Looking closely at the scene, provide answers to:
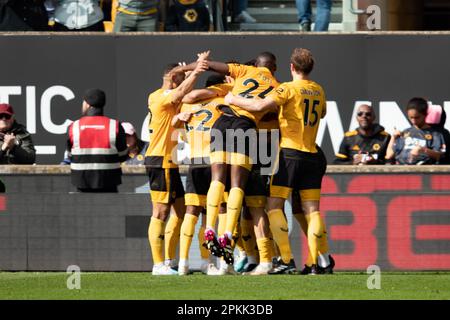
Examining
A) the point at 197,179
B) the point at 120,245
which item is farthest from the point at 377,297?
the point at 120,245

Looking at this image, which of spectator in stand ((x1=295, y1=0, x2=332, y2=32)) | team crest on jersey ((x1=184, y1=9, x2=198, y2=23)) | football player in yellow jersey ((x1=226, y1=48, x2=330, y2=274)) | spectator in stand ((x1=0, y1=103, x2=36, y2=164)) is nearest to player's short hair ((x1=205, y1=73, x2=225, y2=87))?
football player in yellow jersey ((x1=226, y1=48, x2=330, y2=274))

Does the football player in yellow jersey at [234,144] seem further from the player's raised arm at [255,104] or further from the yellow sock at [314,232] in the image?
the yellow sock at [314,232]

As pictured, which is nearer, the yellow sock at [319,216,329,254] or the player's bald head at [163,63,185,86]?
the yellow sock at [319,216,329,254]

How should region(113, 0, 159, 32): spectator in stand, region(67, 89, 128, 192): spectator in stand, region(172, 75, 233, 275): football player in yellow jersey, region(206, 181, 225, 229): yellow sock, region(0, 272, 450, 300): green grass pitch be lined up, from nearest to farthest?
1. region(0, 272, 450, 300): green grass pitch
2. region(206, 181, 225, 229): yellow sock
3. region(172, 75, 233, 275): football player in yellow jersey
4. region(67, 89, 128, 192): spectator in stand
5. region(113, 0, 159, 32): spectator in stand

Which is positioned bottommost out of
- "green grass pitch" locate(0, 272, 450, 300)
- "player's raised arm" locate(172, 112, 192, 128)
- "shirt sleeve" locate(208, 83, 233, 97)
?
"green grass pitch" locate(0, 272, 450, 300)

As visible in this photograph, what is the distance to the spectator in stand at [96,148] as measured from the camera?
559 inches

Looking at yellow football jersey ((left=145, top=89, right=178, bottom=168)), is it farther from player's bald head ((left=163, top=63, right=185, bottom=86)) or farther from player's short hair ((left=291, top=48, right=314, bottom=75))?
player's short hair ((left=291, top=48, right=314, bottom=75))

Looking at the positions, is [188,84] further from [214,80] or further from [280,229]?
[280,229]

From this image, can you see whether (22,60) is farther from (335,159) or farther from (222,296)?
(222,296)

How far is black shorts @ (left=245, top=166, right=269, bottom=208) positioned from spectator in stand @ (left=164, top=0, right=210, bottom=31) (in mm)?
4232

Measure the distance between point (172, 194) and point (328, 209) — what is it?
1.83 m

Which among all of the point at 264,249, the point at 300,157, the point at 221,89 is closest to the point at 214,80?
the point at 221,89

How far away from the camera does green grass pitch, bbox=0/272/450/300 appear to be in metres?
10.7

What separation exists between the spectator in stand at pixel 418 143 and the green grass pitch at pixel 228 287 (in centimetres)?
200
